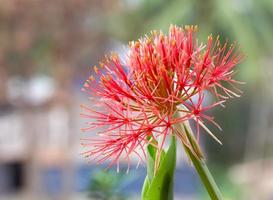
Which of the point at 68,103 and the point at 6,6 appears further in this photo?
the point at 68,103

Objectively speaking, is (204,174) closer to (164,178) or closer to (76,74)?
(164,178)

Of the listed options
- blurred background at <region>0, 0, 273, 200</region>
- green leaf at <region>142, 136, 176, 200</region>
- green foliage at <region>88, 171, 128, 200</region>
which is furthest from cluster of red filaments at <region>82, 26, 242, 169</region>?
blurred background at <region>0, 0, 273, 200</region>

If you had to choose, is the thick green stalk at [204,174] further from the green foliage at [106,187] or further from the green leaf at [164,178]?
the green foliage at [106,187]

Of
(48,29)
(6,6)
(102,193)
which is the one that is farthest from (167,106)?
(48,29)

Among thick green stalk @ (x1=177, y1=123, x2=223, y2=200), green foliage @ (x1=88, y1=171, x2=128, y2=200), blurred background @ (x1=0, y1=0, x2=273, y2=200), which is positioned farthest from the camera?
blurred background @ (x1=0, y1=0, x2=273, y2=200)

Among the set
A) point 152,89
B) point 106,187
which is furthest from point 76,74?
point 152,89

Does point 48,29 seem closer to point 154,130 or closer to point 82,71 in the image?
point 82,71

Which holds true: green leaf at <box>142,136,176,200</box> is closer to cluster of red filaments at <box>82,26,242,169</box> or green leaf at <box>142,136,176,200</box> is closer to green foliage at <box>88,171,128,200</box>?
cluster of red filaments at <box>82,26,242,169</box>
